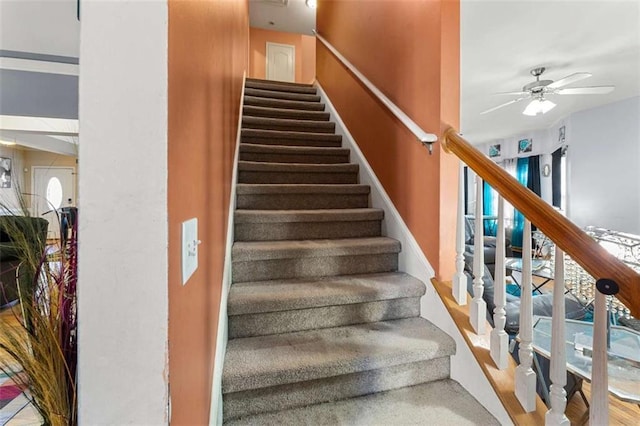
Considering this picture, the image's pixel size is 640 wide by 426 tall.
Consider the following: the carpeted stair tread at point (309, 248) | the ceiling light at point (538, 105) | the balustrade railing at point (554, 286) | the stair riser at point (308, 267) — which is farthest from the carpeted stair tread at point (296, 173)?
the ceiling light at point (538, 105)

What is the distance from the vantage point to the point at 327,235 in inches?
79.2

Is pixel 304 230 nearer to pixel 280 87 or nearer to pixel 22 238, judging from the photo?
pixel 22 238

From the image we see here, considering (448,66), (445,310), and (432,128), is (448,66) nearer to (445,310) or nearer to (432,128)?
(432,128)

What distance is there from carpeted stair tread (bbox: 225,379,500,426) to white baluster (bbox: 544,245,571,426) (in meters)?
0.24

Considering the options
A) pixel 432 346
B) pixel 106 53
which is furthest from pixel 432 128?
pixel 106 53

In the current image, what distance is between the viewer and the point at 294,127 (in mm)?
3053

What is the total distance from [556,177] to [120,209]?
822cm

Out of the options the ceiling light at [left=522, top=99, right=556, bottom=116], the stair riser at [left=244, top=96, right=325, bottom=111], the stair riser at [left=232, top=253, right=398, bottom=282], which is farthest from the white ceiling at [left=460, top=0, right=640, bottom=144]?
the stair riser at [left=232, top=253, right=398, bottom=282]

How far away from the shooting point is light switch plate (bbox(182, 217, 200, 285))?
538 millimetres

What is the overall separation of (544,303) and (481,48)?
261 cm

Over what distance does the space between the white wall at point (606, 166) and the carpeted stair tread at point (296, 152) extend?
15.9ft

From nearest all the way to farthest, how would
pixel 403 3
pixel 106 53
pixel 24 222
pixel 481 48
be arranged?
pixel 106 53
pixel 24 222
pixel 403 3
pixel 481 48

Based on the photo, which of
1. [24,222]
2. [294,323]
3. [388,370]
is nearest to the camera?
[24,222]

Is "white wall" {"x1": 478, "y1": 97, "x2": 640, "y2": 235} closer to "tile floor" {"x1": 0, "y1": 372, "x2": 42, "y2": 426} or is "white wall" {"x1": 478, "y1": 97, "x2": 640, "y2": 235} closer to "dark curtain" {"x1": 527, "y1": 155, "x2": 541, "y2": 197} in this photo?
"dark curtain" {"x1": 527, "y1": 155, "x2": 541, "y2": 197}
